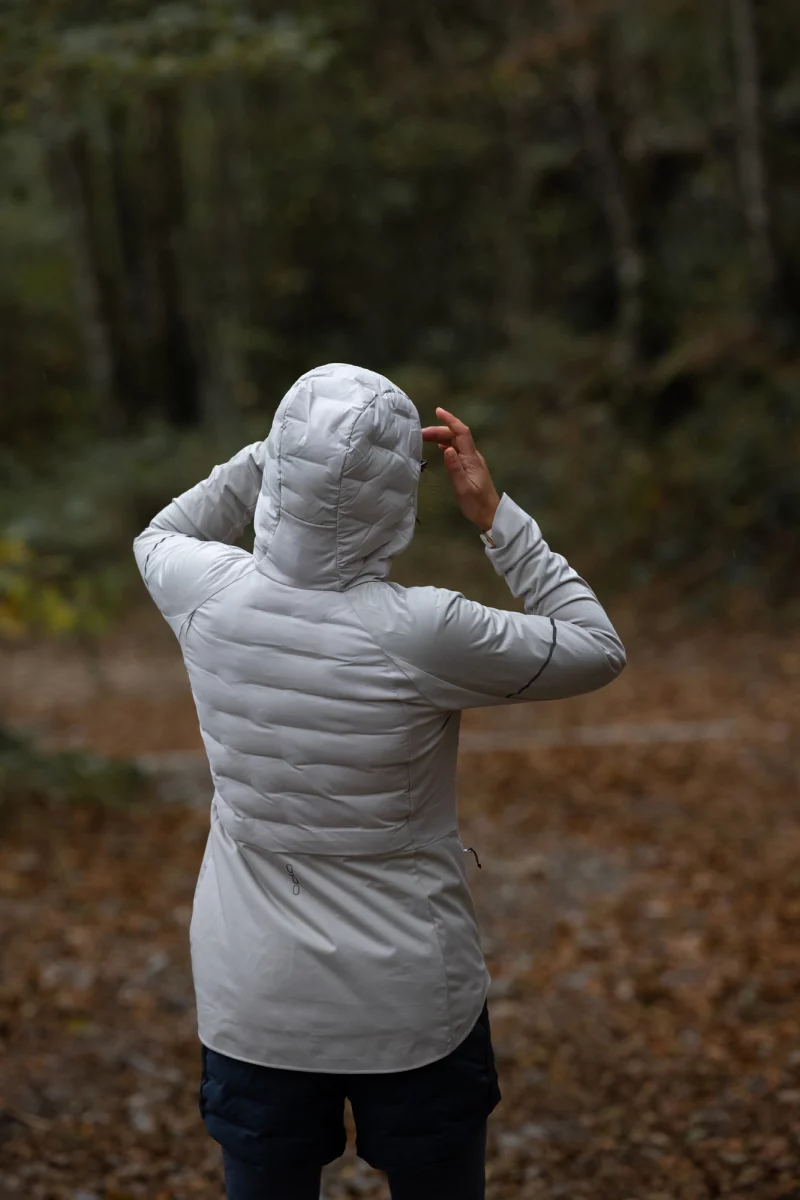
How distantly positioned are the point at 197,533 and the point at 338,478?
55 centimetres

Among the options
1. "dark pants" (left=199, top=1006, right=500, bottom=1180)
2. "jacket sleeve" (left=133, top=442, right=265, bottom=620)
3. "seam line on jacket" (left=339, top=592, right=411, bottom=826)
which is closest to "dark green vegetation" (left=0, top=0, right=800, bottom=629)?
"jacket sleeve" (left=133, top=442, right=265, bottom=620)

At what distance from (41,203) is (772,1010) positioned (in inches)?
792

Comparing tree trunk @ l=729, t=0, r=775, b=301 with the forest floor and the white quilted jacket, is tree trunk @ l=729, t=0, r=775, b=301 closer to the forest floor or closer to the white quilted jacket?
the forest floor

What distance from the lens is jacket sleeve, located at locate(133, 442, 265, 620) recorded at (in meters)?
2.37

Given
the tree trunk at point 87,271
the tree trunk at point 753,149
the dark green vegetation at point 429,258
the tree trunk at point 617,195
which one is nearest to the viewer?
the dark green vegetation at point 429,258

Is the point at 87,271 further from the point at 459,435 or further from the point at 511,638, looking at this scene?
the point at 511,638

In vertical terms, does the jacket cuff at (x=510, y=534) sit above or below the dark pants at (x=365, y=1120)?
above

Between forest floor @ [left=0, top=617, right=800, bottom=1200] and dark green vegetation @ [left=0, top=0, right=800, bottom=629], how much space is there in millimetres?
1384

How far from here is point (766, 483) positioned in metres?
12.9

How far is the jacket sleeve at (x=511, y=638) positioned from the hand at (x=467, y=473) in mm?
35

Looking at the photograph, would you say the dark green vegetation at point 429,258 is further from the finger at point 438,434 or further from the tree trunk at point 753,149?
the finger at point 438,434

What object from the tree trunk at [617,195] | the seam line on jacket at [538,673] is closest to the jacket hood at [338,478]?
the seam line on jacket at [538,673]

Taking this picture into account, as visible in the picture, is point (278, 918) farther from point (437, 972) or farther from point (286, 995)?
point (437, 972)

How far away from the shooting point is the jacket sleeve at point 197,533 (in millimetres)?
2371
